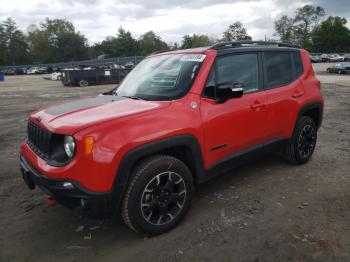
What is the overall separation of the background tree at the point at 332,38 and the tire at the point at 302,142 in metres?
88.0

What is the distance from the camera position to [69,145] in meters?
2.77

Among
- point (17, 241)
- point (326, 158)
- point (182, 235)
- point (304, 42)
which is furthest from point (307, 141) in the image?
point (304, 42)

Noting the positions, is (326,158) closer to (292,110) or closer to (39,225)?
(292,110)

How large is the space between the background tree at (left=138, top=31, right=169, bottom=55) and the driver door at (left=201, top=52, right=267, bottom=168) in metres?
96.9

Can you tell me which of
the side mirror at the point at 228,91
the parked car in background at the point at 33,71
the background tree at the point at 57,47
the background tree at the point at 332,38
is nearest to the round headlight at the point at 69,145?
the side mirror at the point at 228,91

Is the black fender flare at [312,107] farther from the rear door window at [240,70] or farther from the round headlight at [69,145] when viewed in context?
the round headlight at [69,145]

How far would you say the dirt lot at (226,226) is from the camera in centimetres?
293

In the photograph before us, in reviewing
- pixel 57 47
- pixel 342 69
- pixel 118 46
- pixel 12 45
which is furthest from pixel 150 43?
pixel 342 69

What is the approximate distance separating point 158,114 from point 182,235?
1222mm

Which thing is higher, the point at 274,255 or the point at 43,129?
the point at 43,129

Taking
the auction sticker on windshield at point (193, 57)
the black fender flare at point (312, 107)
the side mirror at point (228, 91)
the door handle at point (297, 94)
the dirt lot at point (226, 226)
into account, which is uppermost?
the auction sticker on windshield at point (193, 57)

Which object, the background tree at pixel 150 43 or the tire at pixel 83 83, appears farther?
the background tree at pixel 150 43

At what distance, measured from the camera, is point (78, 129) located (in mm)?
2715

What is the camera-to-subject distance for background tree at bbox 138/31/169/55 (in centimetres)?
10086
